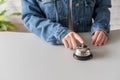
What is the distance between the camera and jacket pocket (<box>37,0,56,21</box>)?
1086 millimetres

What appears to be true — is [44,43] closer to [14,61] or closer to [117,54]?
[14,61]

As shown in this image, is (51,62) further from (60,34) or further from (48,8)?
(48,8)

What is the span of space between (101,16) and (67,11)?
16cm

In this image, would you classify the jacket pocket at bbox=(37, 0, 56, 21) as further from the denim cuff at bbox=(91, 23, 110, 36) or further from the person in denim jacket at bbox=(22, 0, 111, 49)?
the denim cuff at bbox=(91, 23, 110, 36)

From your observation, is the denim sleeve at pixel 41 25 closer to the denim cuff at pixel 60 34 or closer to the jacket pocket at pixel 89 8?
the denim cuff at pixel 60 34

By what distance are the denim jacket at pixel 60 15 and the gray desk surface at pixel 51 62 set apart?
0.22ft

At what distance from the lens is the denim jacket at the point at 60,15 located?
103 cm

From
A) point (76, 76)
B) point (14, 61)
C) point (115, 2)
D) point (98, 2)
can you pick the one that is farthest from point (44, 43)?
point (115, 2)

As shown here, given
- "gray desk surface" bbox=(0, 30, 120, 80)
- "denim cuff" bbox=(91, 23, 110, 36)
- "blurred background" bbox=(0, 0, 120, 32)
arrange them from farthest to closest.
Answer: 1. "blurred background" bbox=(0, 0, 120, 32)
2. "denim cuff" bbox=(91, 23, 110, 36)
3. "gray desk surface" bbox=(0, 30, 120, 80)

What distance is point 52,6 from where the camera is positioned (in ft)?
3.58

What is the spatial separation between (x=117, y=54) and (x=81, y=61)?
140 millimetres

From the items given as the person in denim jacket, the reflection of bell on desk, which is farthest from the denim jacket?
the reflection of bell on desk

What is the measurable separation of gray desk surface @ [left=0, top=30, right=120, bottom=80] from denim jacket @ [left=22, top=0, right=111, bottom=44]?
7cm

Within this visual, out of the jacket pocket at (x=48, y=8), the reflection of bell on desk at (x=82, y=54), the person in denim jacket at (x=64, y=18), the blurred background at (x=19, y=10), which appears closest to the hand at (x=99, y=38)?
the person in denim jacket at (x=64, y=18)
